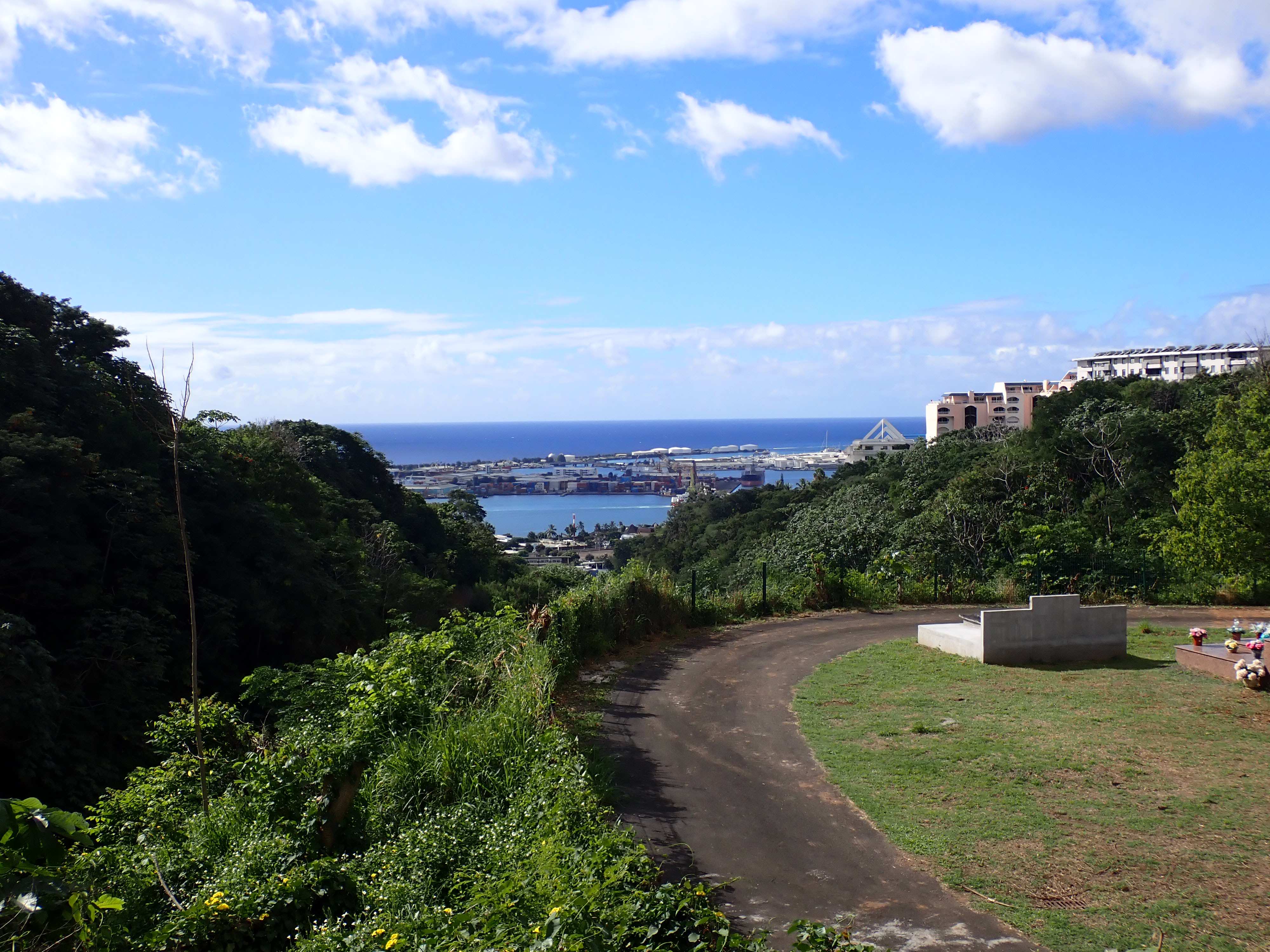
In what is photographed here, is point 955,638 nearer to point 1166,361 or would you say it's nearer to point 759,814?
point 759,814

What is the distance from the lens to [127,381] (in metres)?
20.7

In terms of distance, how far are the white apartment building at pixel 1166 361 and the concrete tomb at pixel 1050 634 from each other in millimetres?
91121

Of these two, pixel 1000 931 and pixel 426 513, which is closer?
pixel 1000 931

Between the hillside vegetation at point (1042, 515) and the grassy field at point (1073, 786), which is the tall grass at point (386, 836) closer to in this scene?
the grassy field at point (1073, 786)

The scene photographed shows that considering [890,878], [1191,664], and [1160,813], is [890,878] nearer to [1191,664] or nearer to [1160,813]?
[1160,813]

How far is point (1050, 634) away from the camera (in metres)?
12.3

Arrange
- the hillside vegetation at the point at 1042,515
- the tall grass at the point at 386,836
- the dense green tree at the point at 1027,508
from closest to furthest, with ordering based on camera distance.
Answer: the tall grass at the point at 386,836
the hillside vegetation at the point at 1042,515
the dense green tree at the point at 1027,508

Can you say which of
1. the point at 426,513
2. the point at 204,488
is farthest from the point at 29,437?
the point at 426,513

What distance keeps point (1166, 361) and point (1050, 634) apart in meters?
119

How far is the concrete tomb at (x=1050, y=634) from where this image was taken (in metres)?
12.1

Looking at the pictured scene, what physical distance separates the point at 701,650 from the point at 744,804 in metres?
6.11

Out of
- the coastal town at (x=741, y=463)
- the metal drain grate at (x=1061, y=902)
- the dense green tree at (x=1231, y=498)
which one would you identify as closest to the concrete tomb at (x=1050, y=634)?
the dense green tree at (x=1231, y=498)

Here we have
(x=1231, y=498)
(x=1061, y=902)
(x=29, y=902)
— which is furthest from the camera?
(x=1231, y=498)

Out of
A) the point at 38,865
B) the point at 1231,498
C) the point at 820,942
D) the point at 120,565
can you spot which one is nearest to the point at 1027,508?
the point at 1231,498
